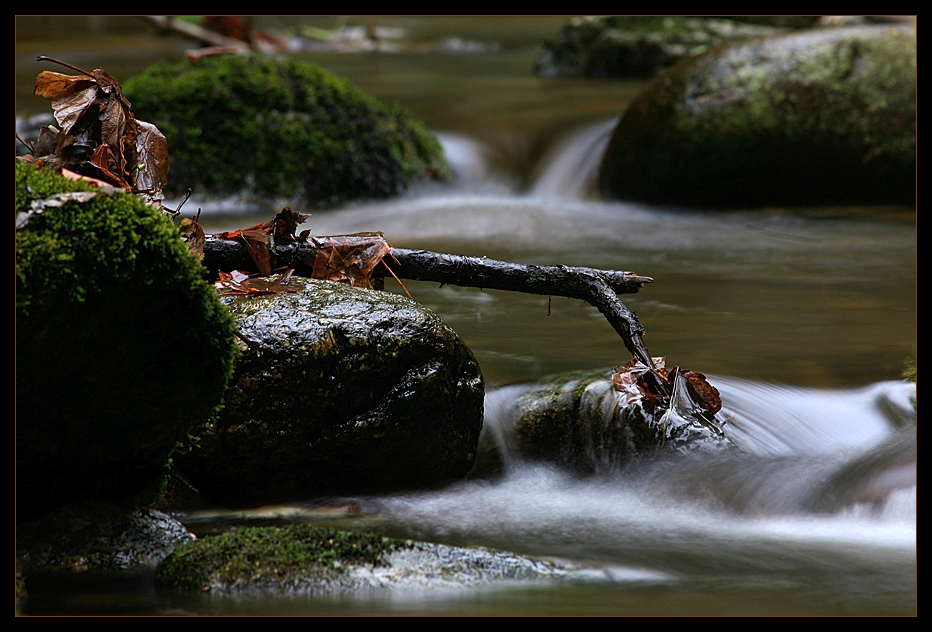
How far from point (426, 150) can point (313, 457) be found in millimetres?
6024

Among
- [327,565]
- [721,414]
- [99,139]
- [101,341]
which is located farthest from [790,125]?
[101,341]

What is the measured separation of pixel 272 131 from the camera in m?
8.13

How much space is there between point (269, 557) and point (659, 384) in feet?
4.99

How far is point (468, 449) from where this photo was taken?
3.45m

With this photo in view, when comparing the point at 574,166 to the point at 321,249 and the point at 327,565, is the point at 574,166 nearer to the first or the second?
the point at 321,249

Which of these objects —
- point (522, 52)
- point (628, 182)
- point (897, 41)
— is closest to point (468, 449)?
point (628, 182)

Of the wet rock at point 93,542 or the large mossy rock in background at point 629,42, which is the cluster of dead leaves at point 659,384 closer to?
the wet rock at point 93,542

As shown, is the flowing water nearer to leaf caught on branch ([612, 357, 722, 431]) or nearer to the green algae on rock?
the green algae on rock

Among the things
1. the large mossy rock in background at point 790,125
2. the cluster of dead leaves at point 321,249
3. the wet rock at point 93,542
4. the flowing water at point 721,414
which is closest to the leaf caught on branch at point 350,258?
the cluster of dead leaves at point 321,249

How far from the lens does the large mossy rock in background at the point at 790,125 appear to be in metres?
7.94

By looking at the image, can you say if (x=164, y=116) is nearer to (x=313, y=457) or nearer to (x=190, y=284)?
(x=313, y=457)

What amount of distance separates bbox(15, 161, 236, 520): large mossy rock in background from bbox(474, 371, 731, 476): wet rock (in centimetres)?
142

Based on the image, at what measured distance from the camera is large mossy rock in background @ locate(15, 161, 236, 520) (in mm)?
2092

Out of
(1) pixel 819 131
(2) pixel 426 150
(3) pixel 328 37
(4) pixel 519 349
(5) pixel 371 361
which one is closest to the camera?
(5) pixel 371 361
